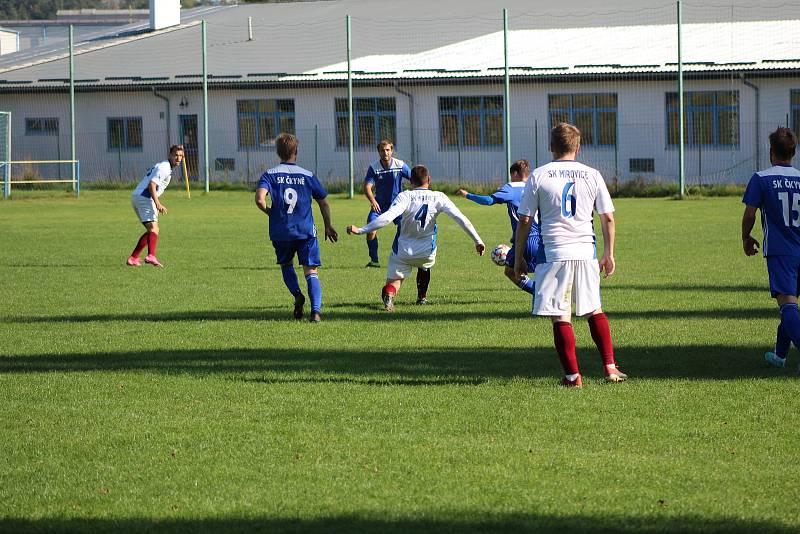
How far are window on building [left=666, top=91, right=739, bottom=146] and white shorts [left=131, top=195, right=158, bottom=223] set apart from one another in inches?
941

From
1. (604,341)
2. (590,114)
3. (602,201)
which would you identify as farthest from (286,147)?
(590,114)

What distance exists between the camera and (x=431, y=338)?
37.0 ft

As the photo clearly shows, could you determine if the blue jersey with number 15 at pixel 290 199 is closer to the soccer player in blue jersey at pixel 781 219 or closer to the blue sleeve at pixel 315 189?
the blue sleeve at pixel 315 189

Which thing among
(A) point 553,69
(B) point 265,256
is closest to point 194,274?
(B) point 265,256

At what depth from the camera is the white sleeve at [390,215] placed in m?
12.9

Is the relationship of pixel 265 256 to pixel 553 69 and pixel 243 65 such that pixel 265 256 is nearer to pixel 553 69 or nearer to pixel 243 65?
pixel 553 69

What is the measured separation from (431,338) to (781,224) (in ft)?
11.1

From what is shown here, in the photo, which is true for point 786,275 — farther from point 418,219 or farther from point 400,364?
point 418,219

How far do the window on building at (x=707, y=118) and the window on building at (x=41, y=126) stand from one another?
22.3 metres

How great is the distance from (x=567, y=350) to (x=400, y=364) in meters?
1.70

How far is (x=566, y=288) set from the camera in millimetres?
8680

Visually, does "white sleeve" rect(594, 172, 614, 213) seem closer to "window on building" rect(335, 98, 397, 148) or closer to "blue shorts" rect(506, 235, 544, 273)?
"blue shorts" rect(506, 235, 544, 273)

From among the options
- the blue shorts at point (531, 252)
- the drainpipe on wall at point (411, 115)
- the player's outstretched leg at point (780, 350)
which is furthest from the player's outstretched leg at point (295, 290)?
the drainpipe on wall at point (411, 115)

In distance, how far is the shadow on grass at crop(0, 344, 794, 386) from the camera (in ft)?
30.3
